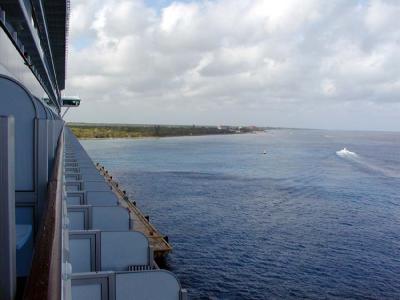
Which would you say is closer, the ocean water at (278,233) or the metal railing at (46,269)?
the metal railing at (46,269)

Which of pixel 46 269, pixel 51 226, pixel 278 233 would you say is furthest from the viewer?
pixel 278 233

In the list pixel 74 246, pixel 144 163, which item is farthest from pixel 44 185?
pixel 144 163

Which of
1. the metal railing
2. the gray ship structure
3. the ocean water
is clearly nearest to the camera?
the metal railing

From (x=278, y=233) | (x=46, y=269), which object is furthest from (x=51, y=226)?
(x=278, y=233)

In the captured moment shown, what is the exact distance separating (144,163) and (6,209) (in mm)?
68721

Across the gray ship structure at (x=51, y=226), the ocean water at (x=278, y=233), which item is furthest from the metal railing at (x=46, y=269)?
the ocean water at (x=278, y=233)

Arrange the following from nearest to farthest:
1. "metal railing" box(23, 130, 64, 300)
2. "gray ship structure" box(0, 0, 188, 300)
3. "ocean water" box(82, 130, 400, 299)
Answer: "metal railing" box(23, 130, 64, 300) → "gray ship structure" box(0, 0, 188, 300) → "ocean water" box(82, 130, 400, 299)

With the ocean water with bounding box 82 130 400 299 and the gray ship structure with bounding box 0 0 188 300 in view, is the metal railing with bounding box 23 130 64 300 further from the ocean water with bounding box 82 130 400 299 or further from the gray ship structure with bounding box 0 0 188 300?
the ocean water with bounding box 82 130 400 299

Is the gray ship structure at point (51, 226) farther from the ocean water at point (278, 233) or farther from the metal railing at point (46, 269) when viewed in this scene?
the ocean water at point (278, 233)

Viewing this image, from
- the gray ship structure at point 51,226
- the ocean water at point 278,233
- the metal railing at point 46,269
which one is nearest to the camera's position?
the metal railing at point 46,269

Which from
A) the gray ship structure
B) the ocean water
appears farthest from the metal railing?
the ocean water

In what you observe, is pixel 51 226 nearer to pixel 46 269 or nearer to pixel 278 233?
pixel 46 269

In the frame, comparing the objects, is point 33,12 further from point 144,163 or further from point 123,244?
point 144,163

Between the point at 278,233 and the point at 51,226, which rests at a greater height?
the point at 51,226
